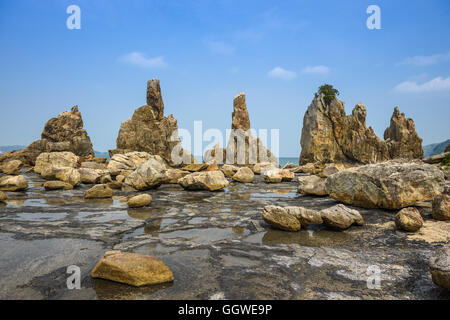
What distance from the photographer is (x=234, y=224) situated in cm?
651

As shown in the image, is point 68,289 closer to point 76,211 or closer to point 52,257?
point 52,257

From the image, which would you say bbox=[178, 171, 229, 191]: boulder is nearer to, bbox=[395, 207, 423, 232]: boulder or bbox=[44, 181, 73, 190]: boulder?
bbox=[44, 181, 73, 190]: boulder

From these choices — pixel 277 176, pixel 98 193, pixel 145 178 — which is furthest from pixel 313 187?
pixel 98 193

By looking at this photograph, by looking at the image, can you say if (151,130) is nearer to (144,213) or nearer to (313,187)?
(313,187)

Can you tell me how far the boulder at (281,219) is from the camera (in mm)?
5730

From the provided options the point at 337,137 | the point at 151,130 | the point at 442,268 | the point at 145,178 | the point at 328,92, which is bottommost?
the point at 442,268

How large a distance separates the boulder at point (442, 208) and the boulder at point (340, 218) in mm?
1714

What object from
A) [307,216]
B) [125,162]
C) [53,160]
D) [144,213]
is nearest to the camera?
[307,216]

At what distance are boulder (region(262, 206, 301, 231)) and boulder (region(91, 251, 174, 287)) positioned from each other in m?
3.04

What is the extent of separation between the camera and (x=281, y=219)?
584 centimetres

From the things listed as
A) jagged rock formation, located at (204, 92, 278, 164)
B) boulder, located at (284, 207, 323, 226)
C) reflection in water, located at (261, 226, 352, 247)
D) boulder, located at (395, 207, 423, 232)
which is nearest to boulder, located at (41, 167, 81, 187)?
reflection in water, located at (261, 226, 352, 247)

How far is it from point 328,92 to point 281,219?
51.1 meters

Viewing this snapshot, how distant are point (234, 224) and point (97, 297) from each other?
389cm

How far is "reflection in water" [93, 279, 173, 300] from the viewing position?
9.86 feet
